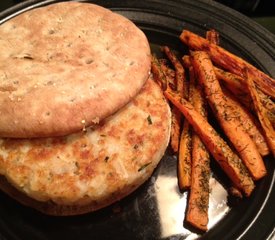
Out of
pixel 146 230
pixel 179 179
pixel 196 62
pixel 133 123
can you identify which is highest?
pixel 196 62

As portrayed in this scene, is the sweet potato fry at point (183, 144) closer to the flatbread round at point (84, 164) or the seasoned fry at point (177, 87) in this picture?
the seasoned fry at point (177, 87)

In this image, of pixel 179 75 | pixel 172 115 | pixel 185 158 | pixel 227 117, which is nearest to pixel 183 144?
pixel 185 158

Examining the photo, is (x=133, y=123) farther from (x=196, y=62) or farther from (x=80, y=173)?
(x=196, y=62)

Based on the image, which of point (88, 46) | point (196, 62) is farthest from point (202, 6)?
point (88, 46)

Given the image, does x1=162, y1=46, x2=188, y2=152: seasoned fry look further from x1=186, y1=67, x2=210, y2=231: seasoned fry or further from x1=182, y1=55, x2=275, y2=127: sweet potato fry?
x1=182, y1=55, x2=275, y2=127: sweet potato fry

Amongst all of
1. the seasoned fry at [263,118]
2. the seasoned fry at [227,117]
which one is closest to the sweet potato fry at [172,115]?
the seasoned fry at [227,117]
